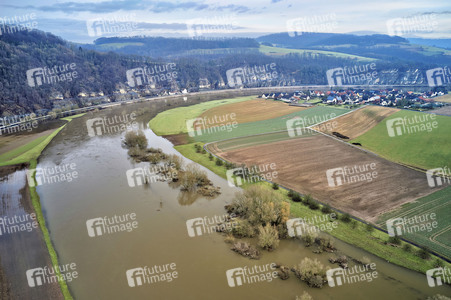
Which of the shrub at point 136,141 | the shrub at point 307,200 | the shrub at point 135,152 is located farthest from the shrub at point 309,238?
the shrub at point 136,141

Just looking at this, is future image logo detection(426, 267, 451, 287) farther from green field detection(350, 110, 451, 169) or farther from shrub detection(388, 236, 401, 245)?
green field detection(350, 110, 451, 169)

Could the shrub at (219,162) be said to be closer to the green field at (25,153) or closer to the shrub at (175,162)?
the shrub at (175,162)

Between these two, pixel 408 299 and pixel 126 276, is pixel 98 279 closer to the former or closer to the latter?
pixel 126 276

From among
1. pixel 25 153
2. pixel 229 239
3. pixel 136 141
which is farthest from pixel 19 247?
pixel 25 153

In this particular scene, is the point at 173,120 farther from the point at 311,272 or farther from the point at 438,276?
the point at 438,276

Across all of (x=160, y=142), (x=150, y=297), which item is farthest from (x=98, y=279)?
(x=160, y=142)

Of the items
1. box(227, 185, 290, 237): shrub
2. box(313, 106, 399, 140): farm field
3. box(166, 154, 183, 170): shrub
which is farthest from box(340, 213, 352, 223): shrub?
box(313, 106, 399, 140): farm field
